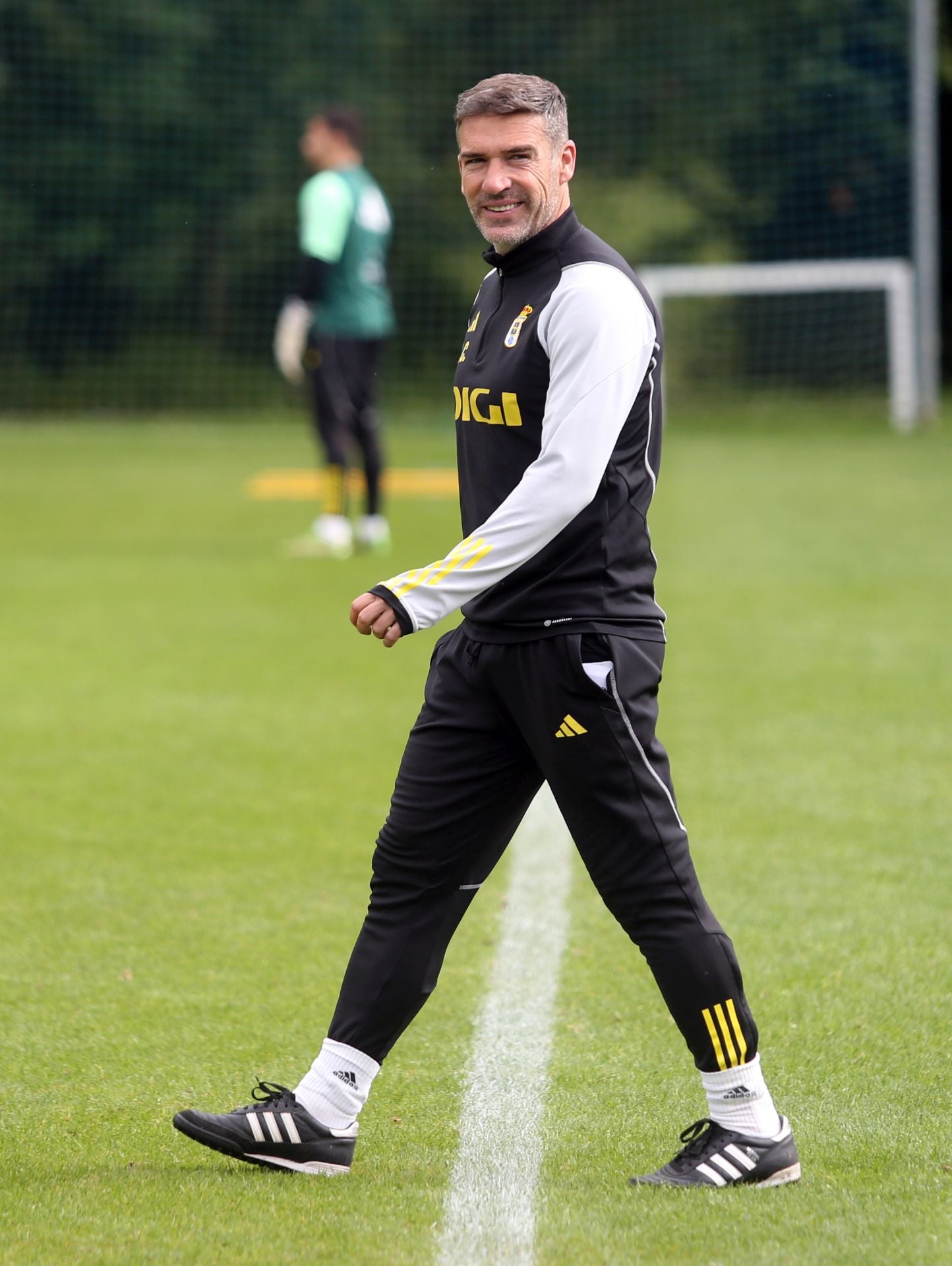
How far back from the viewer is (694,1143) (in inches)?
124

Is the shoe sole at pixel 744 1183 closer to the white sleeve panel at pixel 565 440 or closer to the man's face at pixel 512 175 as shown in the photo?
the white sleeve panel at pixel 565 440

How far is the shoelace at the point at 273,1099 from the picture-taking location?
3207 mm

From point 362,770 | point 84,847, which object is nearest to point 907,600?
point 362,770

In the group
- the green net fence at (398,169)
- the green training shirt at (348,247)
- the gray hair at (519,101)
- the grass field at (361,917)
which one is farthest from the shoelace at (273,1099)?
the green net fence at (398,169)

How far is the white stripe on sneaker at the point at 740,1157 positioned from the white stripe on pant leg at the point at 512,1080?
1.15 ft

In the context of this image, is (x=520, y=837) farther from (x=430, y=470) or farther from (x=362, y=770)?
(x=430, y=470)

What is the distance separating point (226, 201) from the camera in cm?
2455

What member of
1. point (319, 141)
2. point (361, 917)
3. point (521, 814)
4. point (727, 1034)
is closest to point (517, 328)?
point (521, 814)

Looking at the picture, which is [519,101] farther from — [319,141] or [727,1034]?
[319,141]

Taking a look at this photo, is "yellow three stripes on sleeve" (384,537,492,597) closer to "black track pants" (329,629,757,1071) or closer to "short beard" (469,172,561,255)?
"black track pants" (329,629,757,1071)

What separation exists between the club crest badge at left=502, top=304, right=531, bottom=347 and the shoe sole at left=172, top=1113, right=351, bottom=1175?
4.94 feet

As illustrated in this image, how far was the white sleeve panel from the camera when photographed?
114 inches

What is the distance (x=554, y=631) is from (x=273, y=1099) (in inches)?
40.2

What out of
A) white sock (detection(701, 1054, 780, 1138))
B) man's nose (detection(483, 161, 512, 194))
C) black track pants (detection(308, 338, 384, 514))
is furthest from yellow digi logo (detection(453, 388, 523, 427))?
black track pants (detection(308, 338, 384, 514))
